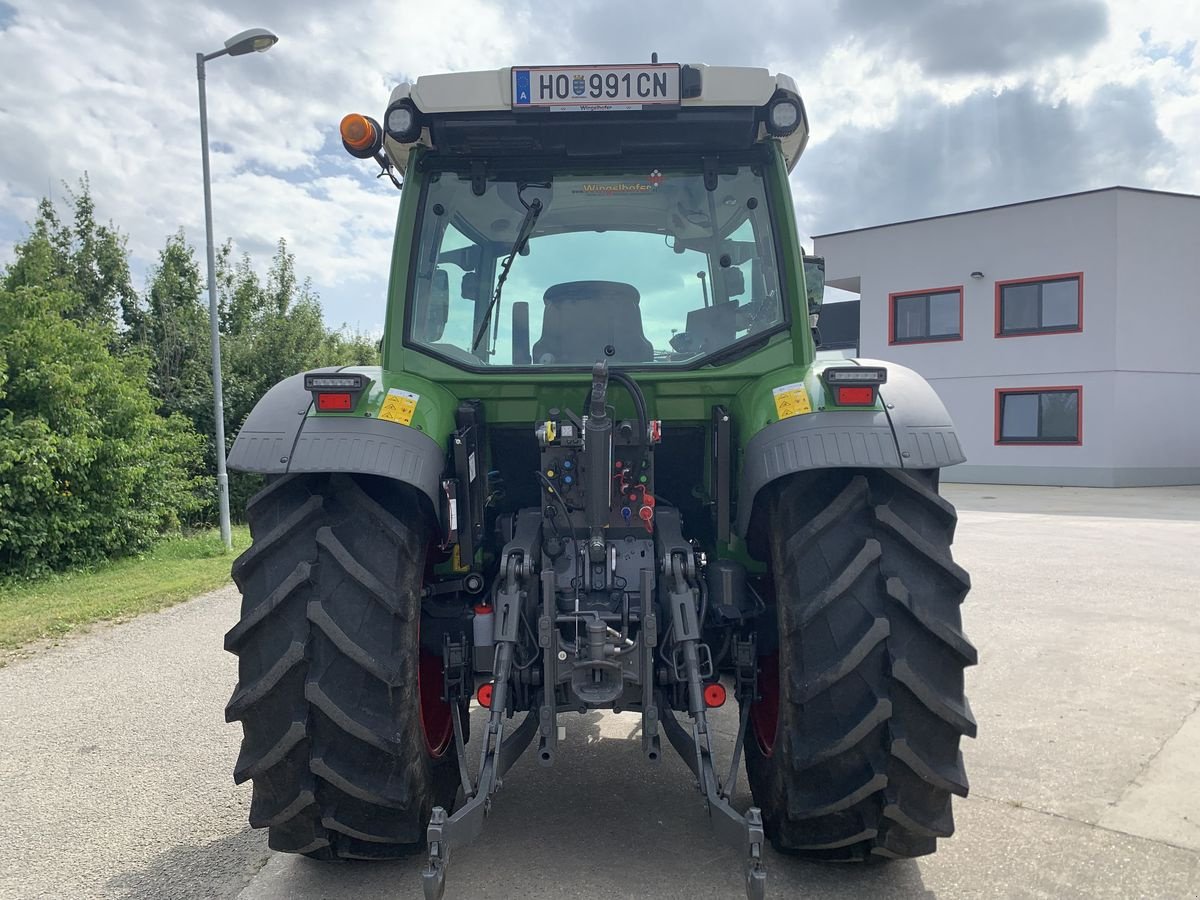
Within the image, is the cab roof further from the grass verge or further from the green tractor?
the grass verge

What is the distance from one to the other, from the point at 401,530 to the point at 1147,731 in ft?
13.0

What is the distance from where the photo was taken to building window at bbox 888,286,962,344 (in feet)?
70.3

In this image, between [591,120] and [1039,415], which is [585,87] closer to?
[591,120]

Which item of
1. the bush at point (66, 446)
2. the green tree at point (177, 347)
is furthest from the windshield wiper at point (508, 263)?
the green tree at point (177, 347)

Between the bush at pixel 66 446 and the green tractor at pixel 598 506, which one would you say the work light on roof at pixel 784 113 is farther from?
the bush at pixel 66 446

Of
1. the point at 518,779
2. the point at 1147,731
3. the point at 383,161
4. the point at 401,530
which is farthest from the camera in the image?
the point at 1147,731

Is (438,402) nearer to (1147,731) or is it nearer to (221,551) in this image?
(1147,731)

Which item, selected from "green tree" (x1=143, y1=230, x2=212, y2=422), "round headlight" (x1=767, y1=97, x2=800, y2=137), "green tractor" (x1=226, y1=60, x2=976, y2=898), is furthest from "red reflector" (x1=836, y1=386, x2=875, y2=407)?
"green tree" (x1=143, y1=230, x2=212, y2=422)

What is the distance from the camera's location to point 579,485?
2984 millimetres

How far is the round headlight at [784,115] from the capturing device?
9.62ft

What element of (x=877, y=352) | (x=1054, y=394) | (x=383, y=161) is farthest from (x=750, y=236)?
(x=877, y=352)

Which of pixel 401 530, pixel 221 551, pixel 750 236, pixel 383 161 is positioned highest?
pixel 383 161

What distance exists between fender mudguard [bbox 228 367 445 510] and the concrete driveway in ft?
4.41

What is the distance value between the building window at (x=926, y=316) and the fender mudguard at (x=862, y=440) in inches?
804
